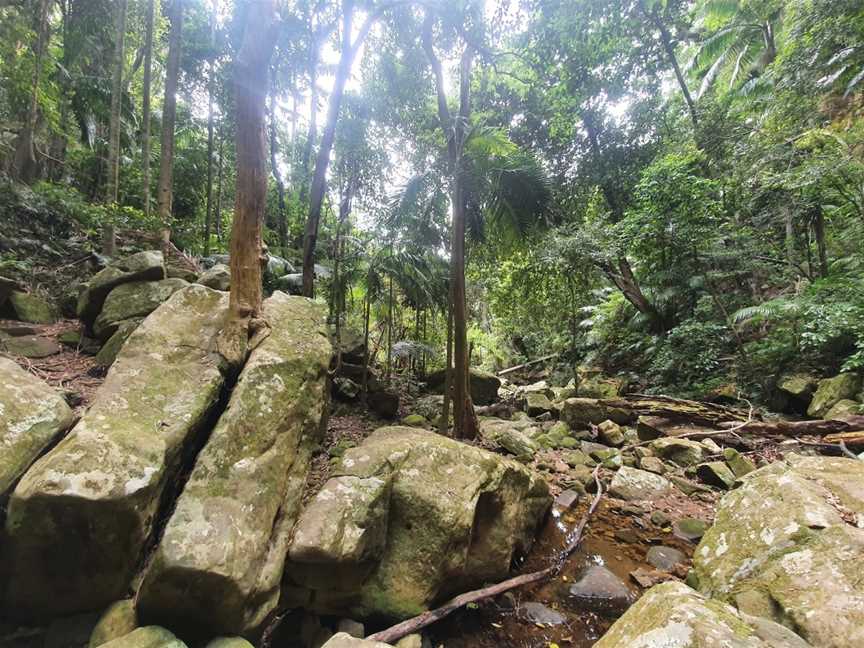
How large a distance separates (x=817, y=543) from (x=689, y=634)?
1684 mm

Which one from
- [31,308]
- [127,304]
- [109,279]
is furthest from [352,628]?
[31,308]

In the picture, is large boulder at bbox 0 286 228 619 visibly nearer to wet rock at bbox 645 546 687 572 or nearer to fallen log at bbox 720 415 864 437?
wet rock at bbox 645 546 687 572

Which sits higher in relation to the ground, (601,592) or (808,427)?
(808,427)

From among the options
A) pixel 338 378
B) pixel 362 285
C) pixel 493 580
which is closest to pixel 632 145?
pixel 362 285

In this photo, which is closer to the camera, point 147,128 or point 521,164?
point 521,164

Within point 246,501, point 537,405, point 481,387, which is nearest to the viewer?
point 246,501

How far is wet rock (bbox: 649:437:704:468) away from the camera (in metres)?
5.95

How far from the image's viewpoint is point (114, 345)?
4645 mm

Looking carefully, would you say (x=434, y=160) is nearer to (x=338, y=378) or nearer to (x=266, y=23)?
(x=266, y=23)

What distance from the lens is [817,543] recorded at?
2.67 metres

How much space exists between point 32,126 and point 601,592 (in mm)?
13935

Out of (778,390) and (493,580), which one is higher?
(778,390)

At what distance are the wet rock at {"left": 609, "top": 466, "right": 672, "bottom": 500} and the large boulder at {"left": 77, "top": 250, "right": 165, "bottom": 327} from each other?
24.8 ft

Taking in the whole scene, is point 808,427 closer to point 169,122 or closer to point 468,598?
point 468,598
